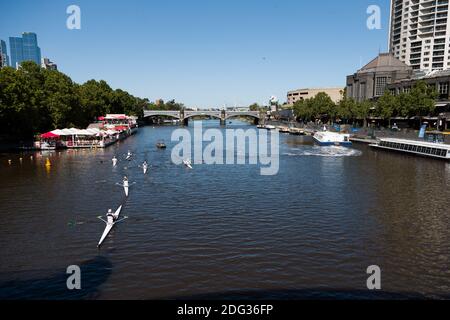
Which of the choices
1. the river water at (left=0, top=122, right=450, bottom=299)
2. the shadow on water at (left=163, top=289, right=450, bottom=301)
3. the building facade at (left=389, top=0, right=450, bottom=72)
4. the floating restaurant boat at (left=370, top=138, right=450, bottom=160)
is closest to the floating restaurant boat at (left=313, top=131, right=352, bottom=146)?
the floating restaurant boat at (left=370, top=138, right=450, bottom=160)

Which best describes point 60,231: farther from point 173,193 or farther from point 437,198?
point 437,198

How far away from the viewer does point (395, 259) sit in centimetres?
2262

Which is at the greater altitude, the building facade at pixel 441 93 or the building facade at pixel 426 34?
the building facade at pixel 426 34

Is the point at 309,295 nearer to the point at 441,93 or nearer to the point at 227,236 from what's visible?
the point at 227,236

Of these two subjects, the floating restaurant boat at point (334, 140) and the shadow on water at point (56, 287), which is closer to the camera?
the shadow on water at point (56, 287)

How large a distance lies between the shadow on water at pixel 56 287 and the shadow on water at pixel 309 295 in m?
4.30

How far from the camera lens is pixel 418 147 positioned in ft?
233

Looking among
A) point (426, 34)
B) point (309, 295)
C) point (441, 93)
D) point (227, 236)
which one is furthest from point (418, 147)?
point (426, 34)

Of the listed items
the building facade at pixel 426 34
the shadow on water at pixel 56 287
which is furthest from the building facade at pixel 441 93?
A: the shadow on water at pixel 56 287

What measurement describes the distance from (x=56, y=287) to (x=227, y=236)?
11.5 m

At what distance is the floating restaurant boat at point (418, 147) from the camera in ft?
210

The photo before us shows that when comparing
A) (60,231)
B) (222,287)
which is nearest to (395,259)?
(222,287)

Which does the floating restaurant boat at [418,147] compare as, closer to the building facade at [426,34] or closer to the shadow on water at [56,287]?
the shadow on water at [56,287]
